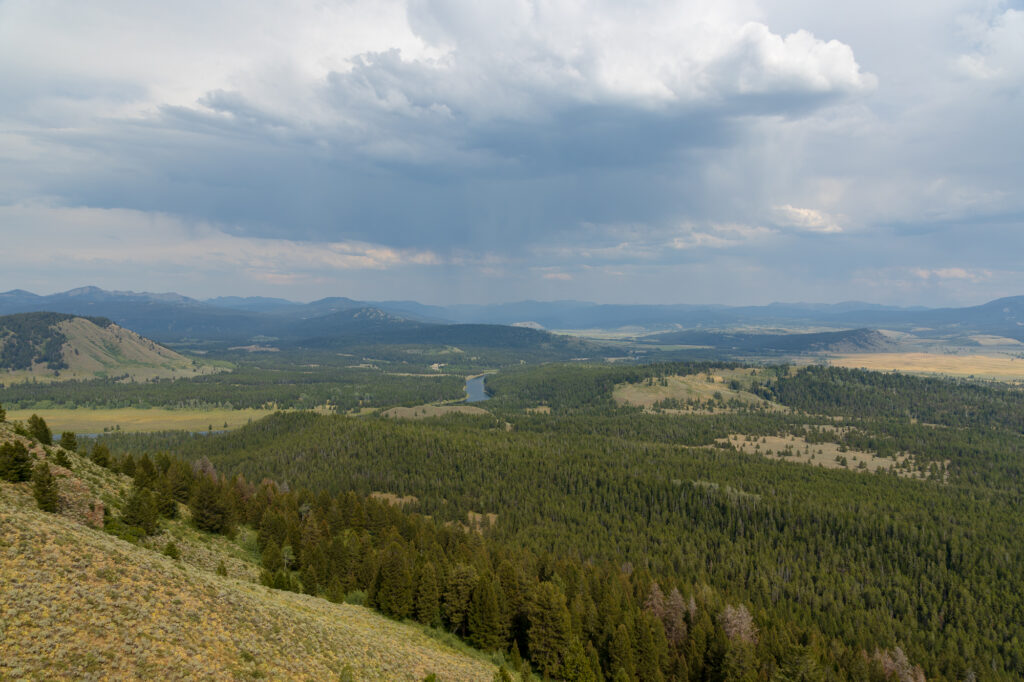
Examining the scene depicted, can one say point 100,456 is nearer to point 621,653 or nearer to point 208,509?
point 208,509

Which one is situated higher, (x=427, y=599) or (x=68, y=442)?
(x=68, y=442)

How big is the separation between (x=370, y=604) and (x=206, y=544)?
93.0 ft

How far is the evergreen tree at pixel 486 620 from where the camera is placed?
3036 inches

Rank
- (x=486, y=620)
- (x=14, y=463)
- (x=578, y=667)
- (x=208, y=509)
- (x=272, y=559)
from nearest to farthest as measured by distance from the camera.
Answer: (x=14, y=463), (x=578, y=667), (x=486, y=620), (x=272, y=559), (x=208, y=509)

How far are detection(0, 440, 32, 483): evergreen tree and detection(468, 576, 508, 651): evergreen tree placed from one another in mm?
63009

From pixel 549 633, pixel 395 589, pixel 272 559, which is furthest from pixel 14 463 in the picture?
pixel 549 633

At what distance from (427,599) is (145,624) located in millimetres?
47413

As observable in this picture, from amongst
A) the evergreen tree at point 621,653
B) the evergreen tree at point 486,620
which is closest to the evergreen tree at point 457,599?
the evergreen tree at point 486,620

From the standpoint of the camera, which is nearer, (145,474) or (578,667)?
(578,667)

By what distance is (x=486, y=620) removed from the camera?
77.3 m

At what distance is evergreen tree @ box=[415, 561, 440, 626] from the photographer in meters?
79.0

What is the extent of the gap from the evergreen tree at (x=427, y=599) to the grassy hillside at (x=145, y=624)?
14080mm

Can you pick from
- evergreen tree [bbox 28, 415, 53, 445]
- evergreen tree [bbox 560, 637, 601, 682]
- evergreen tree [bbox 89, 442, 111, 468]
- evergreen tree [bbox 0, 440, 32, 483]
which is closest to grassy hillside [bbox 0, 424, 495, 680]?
evergreen tree [bbox 0, 440, 32, 483]

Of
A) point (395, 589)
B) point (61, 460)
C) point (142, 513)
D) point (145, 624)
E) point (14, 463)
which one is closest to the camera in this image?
point (145, 624)
